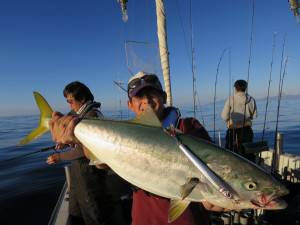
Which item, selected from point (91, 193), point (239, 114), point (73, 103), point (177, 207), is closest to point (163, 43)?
point (73, 103)

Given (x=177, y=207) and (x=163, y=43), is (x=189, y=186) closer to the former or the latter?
(x=177, y=207)

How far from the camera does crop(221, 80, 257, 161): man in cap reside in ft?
25.3

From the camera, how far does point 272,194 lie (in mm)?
1919

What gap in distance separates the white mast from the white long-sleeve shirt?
260 cm

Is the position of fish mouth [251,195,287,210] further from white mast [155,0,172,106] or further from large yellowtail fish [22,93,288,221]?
white mast [155,0,172,106]

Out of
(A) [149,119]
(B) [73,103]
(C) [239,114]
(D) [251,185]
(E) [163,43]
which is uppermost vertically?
(E) [163,43]

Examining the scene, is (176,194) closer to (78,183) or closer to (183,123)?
(183,123)

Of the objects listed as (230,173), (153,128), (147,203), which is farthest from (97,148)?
(230,173)

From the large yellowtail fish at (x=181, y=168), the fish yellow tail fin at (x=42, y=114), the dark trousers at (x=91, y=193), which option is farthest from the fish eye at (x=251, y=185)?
the dark trousers at (x=91, y=193)

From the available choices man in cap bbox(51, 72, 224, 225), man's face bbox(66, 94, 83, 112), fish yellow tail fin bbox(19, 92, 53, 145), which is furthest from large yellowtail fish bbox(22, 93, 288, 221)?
man's face bbox(66, 94, 83, 112)

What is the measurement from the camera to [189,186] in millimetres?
1941

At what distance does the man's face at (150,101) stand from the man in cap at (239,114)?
5.32 m

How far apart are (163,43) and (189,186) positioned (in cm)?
Answer: 423

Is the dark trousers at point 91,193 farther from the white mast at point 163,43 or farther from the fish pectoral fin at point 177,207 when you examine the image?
the fish pectoral fin at point 177,207
